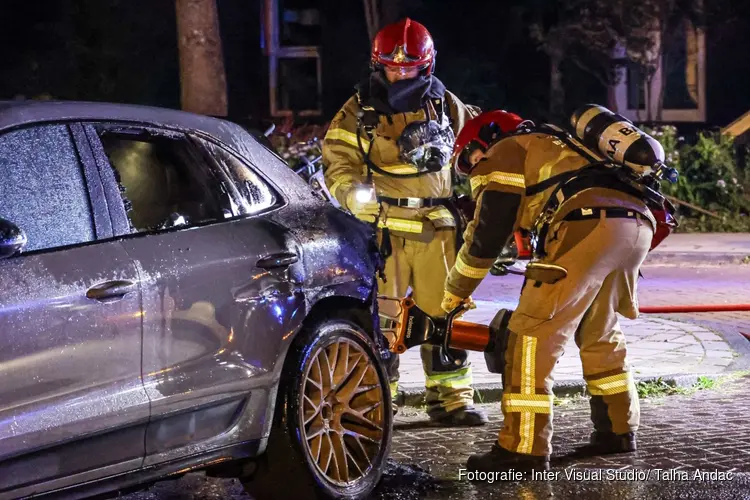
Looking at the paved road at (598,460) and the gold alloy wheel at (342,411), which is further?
the paved road at (598,460)

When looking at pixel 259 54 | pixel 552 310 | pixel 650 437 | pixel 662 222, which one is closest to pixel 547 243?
pixel 552 310

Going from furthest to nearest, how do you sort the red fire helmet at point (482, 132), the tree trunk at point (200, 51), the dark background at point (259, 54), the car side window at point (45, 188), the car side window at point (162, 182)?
the dark background at point (259, 54) → the tree trunk at point (200, 51) → the red fire helmet at point (482, 132) → the car side window at point (162, 182) → the car side window at point (45, 188)

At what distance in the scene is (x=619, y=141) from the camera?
18.0 ft

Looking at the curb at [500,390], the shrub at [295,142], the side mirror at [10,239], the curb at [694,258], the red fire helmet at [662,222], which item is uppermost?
the side mirror at [10,239]

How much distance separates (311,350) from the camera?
492 centimetres

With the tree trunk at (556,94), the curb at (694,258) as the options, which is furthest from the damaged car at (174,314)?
the tree trunk at (556,94)

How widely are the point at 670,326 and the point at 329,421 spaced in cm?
517

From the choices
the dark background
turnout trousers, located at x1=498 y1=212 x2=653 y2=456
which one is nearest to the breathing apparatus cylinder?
turnout trousers, located at x1=498 y1=212 x2=653 y2=456

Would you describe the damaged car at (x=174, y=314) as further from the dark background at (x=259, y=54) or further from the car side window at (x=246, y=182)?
the dark background at (x=259, y=54)

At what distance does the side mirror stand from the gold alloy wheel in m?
1.42

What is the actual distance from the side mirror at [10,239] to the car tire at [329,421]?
4.41 ft

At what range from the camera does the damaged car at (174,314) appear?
390 centimetres

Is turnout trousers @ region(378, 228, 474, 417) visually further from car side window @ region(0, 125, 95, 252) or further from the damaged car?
car side window @ region(0, 125, 95, 252)

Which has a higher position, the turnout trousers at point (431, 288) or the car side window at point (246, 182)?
the car side window at point (246, 182)
